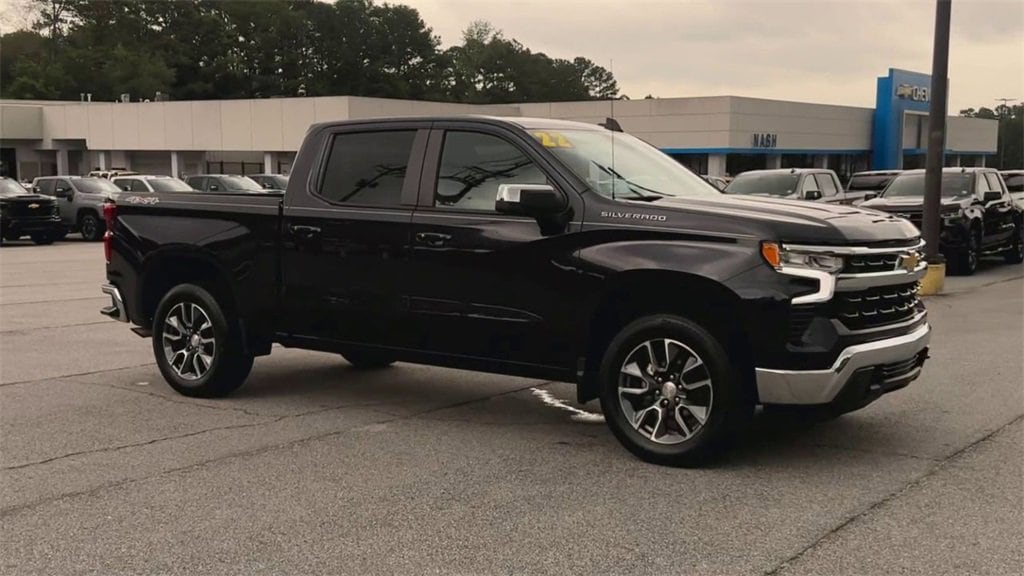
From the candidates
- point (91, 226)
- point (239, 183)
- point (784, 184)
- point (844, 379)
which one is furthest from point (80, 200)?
point (844, 379)

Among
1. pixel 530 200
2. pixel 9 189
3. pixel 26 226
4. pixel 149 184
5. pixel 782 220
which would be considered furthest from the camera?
pixel 149 184

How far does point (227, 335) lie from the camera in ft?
23.7

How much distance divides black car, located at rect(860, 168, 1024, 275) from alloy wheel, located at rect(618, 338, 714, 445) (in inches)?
471

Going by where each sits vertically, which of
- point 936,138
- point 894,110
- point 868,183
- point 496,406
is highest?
point 894,110

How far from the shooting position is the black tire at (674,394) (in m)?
5.37

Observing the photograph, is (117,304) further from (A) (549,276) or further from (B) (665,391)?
(B) (665,391)

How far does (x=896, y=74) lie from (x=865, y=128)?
4.05 meters

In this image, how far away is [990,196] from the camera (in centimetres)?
1708

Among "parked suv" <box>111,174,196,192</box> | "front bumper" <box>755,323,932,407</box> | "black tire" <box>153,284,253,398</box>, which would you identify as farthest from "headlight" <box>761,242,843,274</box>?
"parked suv" <box>111,174,196,192</box>

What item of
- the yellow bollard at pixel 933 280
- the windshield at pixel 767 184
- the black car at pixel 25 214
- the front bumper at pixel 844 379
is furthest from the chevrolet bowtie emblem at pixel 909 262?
the black car at pixel 25 214

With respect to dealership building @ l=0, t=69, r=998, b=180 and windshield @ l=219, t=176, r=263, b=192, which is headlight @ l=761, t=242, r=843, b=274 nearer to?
windshield @ l=219, t=176, r=263, b=192

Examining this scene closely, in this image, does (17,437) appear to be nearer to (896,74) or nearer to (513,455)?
(513,455)

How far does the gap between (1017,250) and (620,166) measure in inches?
645

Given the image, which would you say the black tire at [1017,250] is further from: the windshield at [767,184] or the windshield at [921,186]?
the windshield at [767,184]
